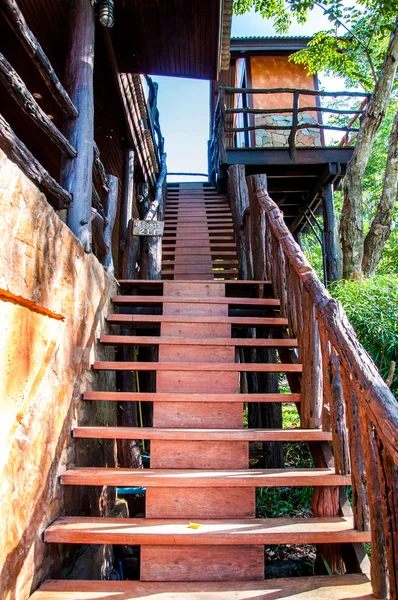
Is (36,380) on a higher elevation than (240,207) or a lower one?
lower

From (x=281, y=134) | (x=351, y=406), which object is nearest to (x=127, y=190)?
(x=281, y=134)

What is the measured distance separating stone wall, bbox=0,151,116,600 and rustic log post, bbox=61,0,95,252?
339mm

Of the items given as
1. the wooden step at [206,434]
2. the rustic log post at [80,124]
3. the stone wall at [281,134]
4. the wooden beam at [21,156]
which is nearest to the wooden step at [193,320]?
the rustic log post at [80,124]

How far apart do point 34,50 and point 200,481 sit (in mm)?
2617

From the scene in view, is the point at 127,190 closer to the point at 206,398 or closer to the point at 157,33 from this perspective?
the point at 157,33

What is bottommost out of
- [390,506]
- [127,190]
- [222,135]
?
[390,506]

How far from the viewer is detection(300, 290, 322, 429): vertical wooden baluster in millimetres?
2553

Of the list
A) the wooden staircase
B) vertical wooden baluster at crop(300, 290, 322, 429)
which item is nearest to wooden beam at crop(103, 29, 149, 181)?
the wooden staircase

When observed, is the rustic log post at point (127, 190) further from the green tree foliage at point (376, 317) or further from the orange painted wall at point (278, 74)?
the orange painted wall at point (278, 74)

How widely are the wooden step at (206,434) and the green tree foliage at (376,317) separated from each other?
1.69 metres

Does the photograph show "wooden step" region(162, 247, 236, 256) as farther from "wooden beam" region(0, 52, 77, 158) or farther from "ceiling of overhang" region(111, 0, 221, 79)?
"wooden beam" region(0, 52, 77, 158)

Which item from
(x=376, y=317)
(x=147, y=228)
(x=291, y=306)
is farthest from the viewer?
(x=147, y=228)

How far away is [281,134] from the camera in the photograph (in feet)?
31.6

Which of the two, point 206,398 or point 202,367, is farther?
point 202,367
